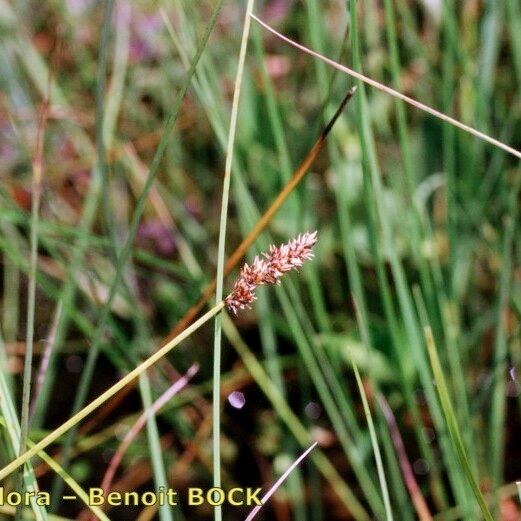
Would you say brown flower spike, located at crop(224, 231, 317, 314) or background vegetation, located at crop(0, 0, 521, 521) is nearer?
brown flower spike, located at crop(224, 231, 317, 314)

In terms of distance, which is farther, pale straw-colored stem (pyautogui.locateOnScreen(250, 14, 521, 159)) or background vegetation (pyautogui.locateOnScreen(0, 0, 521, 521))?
background vegetation (pyautogui.locateOnScreen(0, 0, 521, 521))

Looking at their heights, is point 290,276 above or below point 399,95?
above

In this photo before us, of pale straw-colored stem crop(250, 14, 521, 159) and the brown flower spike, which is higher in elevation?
pale straw-colored stem crop(250, 14, 521, 159)

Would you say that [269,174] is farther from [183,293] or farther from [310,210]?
[183,293]

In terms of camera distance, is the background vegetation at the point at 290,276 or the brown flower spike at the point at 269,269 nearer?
the brown flower spike at the point at 269,269

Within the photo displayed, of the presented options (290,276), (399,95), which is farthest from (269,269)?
(290,276)

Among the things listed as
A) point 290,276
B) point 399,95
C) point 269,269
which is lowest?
point 269,269

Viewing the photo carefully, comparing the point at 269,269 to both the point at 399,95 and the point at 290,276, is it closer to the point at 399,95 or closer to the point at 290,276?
the point at 399,95

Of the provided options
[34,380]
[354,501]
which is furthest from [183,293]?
[354,501]
